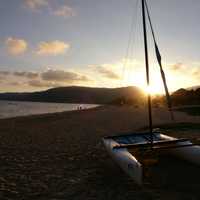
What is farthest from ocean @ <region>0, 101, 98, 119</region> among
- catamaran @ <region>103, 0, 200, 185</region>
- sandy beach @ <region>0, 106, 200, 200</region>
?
catamaran @ <region>103, 0, 200, 185</region>

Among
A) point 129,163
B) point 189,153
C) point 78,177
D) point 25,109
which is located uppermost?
point 25,109

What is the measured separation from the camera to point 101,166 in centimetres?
885

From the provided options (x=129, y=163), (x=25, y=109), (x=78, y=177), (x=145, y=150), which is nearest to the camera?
(x=129, y=163)

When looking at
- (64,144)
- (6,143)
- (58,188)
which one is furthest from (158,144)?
(6,143)

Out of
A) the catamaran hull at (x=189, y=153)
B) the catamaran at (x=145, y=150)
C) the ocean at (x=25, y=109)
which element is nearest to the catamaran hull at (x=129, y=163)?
the catamaran at (x=145, y=150)

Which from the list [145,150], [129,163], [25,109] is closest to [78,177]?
[129,163]

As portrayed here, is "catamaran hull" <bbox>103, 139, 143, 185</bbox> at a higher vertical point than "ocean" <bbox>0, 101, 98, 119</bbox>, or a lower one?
lower

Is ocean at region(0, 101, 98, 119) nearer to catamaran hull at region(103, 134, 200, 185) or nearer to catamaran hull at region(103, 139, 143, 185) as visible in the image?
catamaran hull at region(103, 134, 200, 185)

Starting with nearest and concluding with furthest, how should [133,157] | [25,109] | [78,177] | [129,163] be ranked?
[129,163], [133,157], [78,177], [25,109]

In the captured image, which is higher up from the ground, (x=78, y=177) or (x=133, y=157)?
(x=133, y=157)

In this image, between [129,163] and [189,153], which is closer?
[129,163]

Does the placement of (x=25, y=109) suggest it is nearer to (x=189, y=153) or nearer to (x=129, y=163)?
(x=189, y=153)

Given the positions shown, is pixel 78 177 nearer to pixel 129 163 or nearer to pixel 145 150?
pixel 129 163

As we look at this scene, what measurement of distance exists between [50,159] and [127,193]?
13.7 feet
